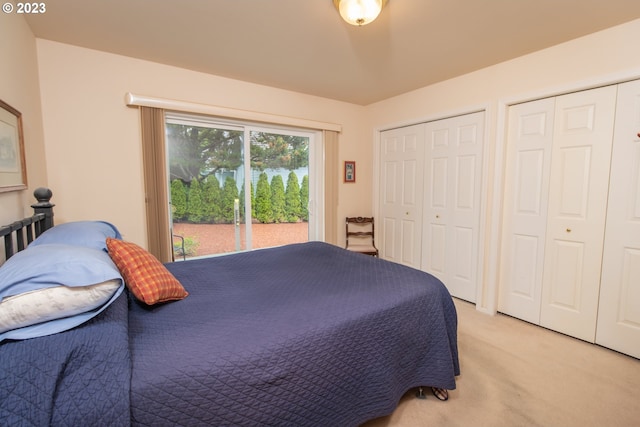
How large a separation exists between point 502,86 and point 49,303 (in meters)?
3.55

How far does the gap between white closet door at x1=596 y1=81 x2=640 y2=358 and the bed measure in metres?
1.52

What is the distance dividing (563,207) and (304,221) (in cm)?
279

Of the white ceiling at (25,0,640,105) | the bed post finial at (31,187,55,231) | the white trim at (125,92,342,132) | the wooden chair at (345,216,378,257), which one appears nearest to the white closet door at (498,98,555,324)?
the white ceiling at (25,0,640,105)

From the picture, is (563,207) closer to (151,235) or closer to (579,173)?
(579,173)

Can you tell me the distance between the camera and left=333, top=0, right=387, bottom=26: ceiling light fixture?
1661mm

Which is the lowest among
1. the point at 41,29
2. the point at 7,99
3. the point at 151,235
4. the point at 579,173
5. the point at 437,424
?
the point at 437,424

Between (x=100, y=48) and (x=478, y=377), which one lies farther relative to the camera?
(x=100, y=48)

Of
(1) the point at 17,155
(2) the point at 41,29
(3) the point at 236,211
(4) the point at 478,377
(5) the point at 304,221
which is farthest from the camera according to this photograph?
(5) the point at 304,221

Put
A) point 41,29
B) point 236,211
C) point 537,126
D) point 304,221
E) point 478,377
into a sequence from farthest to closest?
1. point 304,221
2. point 236,211
3. point 537,126
4. point 41,29
5. point 478,377

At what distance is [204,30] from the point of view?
2170mm

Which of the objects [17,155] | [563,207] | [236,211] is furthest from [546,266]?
[17,155]

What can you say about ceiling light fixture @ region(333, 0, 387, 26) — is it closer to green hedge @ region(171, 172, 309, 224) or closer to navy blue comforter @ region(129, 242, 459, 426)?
navy blue comforter @ region(129, 242, 459, 426)

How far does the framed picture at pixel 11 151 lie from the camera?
1.54 m

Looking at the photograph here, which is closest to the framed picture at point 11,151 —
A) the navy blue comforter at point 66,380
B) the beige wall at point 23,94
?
the beige wall at point 23,94
